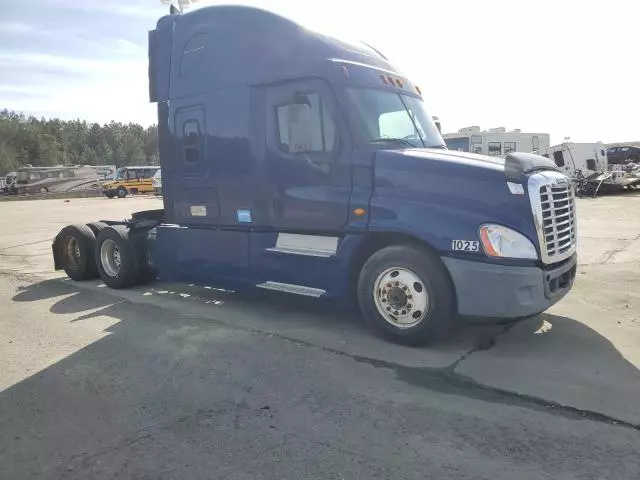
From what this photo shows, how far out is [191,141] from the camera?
6.57 metres

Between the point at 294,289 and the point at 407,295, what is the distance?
129cm

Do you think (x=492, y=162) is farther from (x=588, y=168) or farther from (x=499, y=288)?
(x=588, y=168)

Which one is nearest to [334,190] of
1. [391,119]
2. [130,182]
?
[391,119]

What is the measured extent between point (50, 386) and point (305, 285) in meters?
2.52

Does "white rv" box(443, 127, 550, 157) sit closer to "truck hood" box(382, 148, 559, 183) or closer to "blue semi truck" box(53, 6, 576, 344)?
"blue semi truck" box(53, 6, 576, 344)

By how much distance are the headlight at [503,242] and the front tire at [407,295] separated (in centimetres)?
48

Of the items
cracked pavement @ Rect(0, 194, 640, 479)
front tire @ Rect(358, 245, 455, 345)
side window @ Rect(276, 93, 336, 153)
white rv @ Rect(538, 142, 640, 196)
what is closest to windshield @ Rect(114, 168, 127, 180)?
white rv @ Rect(538, 142, 640, 196)

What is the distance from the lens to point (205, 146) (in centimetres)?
641

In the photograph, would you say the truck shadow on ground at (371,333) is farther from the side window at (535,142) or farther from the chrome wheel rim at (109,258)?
the side window at (535,142)

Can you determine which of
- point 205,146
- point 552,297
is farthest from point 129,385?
point 552,297

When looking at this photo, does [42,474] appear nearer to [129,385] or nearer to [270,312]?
[129,385]

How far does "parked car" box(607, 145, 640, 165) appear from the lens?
127 feet

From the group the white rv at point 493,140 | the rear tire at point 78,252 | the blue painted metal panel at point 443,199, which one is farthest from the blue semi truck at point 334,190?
the white rv at point 493,140

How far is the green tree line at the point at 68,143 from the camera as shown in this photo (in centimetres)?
6956
